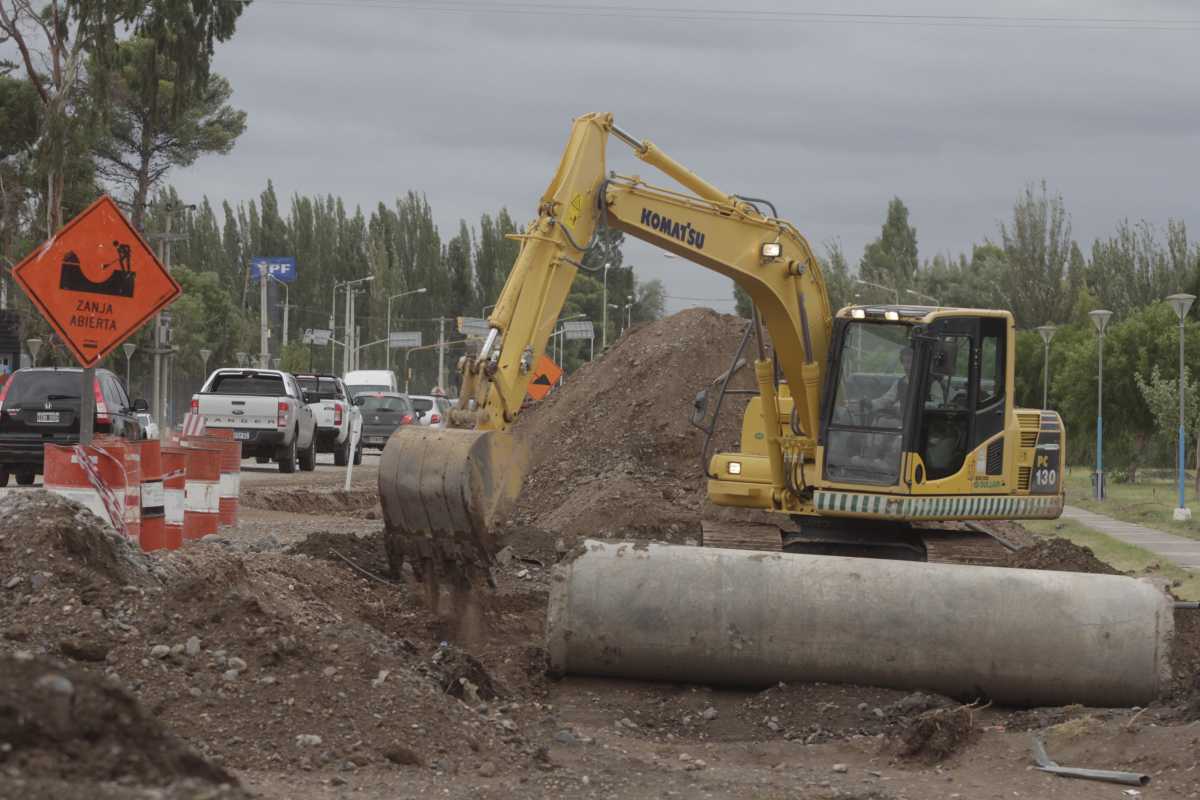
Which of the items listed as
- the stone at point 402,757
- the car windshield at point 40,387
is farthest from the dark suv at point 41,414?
the stone at point 402,757

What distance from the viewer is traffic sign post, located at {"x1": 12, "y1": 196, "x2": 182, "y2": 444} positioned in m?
12.1

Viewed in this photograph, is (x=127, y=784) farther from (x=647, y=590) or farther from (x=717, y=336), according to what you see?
(x=717, y=336)

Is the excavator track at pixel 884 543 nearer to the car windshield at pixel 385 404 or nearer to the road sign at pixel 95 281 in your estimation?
the road sign at pixel 95 281

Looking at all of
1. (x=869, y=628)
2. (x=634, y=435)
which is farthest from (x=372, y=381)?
(x=869, y=628)

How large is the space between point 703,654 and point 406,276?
11049 cm

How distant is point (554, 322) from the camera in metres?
12.1

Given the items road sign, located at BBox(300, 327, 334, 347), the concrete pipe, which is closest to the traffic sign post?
the concrete pipe

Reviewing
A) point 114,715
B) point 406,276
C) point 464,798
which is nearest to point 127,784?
point 114,715

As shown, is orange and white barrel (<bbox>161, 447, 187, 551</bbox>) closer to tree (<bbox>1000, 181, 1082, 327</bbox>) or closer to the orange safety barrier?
the orange safety barrier

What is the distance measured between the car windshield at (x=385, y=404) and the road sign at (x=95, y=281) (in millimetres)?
29127

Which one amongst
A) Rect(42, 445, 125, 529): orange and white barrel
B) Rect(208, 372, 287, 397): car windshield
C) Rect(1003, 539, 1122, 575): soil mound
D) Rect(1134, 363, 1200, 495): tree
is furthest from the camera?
Rect(1134, 363, 1200, 495): tree

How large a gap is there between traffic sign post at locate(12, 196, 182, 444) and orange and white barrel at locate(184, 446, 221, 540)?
3.06 m

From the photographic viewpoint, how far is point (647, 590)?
10.7 m

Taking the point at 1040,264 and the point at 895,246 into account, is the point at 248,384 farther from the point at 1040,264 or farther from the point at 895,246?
the point at 895,246
